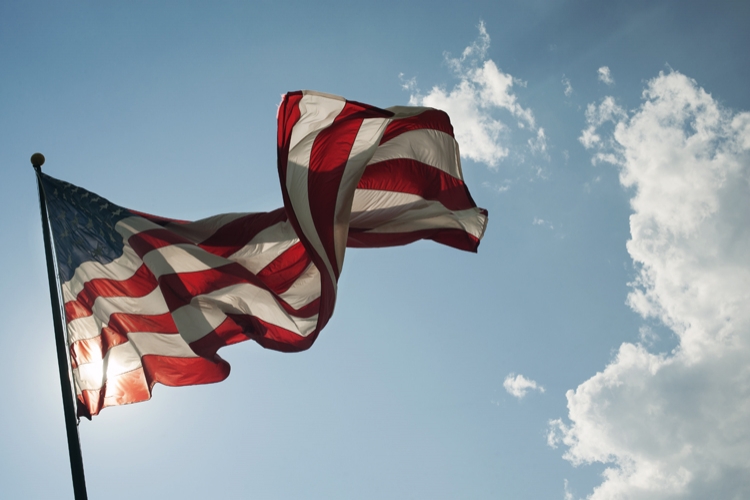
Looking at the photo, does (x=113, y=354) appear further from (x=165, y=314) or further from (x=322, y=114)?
(x=322, y=114)

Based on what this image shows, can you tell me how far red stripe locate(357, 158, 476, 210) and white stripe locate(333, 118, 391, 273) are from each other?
0.72 meters

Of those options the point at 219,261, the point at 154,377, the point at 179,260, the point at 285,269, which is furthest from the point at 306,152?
the point at 154,377

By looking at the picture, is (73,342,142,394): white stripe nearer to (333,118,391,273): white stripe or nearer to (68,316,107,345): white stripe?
(68,316,107,345): white stripe

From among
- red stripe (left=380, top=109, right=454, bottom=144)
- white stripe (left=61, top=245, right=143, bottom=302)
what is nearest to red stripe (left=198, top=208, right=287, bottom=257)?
white stripe (left=61, top=245, right=143, bottom=302)

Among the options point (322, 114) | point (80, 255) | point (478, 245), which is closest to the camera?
point (80, 255)

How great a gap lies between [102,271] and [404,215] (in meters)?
4.81

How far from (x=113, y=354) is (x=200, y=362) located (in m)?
1.26

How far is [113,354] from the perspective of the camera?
30.7ft

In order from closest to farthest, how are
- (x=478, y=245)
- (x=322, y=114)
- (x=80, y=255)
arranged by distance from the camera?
(x=80, y=255) < (x=322, y=114) < (x=478, y=245)

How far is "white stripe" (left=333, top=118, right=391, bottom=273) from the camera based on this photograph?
9.48m

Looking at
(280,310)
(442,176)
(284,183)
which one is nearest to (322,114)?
(284,183)

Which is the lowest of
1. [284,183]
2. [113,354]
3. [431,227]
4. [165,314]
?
[113,354]

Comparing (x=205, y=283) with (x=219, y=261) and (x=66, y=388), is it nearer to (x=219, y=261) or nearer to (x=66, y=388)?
(x=219, y=261)

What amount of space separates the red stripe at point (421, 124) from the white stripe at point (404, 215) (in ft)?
3.38
